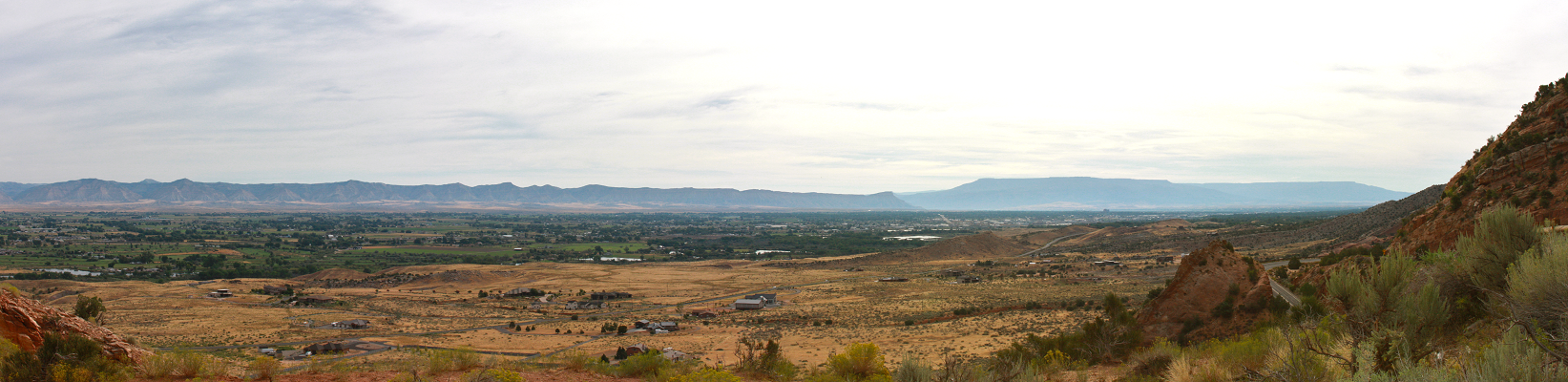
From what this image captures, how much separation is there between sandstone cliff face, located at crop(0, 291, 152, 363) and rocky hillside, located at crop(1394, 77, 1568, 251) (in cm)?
2522

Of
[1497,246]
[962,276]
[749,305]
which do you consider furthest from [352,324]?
[962,276]

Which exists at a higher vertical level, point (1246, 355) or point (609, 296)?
point (1246, 355)

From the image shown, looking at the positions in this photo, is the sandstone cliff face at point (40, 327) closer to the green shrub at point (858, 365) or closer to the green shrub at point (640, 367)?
the green shrub at point (640, 367)

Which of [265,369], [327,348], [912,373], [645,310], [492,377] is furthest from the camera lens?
[645,310]

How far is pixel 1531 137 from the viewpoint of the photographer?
18.6 meters

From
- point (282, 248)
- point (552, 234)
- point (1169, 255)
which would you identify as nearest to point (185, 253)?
point (282, 248)

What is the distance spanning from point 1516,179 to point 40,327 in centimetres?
3018

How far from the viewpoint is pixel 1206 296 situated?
1842cm

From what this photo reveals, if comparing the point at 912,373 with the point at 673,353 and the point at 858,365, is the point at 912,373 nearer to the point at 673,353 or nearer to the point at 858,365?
the point at 858,365

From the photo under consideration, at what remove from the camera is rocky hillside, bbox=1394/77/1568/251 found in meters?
16.1

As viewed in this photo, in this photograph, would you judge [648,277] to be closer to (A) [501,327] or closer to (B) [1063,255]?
(A) [501,327]

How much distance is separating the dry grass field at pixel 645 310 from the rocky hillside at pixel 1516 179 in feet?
36.1

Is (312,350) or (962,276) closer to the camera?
(312,350)

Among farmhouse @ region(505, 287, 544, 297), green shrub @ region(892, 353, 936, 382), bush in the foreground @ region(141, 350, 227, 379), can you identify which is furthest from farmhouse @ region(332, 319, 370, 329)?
green shrub @ region(892, 353, 936, 382)
